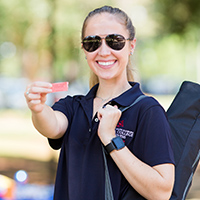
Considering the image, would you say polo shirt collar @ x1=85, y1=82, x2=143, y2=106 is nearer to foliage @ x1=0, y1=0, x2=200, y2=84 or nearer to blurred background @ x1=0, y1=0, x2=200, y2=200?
blurred background @ x1=0, y1=0, x2=200, y2=200

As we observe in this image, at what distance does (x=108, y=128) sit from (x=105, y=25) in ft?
1.95

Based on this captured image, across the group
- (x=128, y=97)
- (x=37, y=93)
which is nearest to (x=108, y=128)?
(x=128, y=97)

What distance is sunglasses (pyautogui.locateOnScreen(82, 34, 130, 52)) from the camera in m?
2.07

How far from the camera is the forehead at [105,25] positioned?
209 cm

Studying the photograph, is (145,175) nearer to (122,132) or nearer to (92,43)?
(122,132)

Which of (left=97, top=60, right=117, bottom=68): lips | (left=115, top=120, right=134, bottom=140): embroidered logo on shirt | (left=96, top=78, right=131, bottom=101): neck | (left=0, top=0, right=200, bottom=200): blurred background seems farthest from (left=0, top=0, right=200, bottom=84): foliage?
(left=115, top=120, right=134, bottom=140): embroidered logo on shirt

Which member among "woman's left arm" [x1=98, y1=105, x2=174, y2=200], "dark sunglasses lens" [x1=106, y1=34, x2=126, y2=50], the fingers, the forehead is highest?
the forehead

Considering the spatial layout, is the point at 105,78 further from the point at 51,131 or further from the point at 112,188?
the point at 112,188

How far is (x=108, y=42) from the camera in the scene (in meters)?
2.07

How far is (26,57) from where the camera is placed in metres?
21.3

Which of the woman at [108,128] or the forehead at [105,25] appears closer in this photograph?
the woman at [108,128]

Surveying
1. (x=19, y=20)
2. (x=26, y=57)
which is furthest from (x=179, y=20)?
(x=26, y=57)

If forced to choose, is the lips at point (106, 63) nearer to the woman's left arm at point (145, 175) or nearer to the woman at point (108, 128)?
the woman at point (108, 128)

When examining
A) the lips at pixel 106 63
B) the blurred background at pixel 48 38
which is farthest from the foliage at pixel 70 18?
the lips at pixel 106 63
